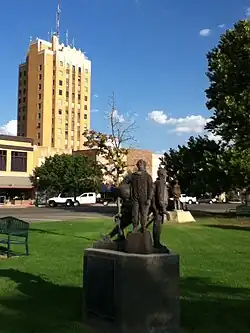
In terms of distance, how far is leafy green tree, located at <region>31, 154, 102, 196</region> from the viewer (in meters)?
69.4

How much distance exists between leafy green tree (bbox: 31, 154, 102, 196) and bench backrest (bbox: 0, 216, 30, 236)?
55.5 metres

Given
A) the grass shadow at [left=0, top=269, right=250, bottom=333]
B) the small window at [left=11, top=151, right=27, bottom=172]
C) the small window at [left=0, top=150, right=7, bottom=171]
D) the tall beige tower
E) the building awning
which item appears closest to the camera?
the grass shadow at [left=0, top=269, right=250, bottom=333]

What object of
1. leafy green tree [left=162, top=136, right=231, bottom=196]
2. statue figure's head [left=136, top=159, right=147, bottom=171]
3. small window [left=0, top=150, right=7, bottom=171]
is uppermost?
small window [left=0, top=150, right=7, bottom=171]

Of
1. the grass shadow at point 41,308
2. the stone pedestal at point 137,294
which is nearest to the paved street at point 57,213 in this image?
the grass shadow at point 41,308

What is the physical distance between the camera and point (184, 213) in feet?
91.1

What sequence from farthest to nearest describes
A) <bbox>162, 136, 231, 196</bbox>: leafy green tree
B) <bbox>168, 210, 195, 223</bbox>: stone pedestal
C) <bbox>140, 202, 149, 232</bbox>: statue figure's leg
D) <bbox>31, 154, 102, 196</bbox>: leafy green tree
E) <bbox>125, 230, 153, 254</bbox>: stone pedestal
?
<bbox>31, 154, 102, 196</bbox>: leafy green tree, <bbox>162, 136, 231, 196</bbox>: leafy green tree, <bbox>168, 210, 195, 223</bbox>: stone pedestal, <bbox>140, 202, 149, 232</bbox>: statue figure's leg, <bbox>125, 230, 153, 254</bbox>: stone pedestal

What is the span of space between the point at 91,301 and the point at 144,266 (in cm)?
93

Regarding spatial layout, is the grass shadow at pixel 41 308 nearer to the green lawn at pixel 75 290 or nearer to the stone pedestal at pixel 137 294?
the green lawn at pixel 75 290

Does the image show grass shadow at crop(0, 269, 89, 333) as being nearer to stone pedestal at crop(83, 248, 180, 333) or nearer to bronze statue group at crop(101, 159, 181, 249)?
stone pedestal at crop(83, 248, 180, 333)

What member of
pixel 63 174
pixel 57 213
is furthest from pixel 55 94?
pixel 57 213

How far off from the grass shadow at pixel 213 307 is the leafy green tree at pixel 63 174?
198 feet

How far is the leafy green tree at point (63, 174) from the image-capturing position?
6944 centimetres

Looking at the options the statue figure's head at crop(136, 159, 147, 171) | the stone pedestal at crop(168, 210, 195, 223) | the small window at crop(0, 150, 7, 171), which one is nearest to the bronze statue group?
the statue figure's head at crop(136, 159, 147, 171)

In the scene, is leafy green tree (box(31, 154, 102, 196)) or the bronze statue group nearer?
the bronze statue group
